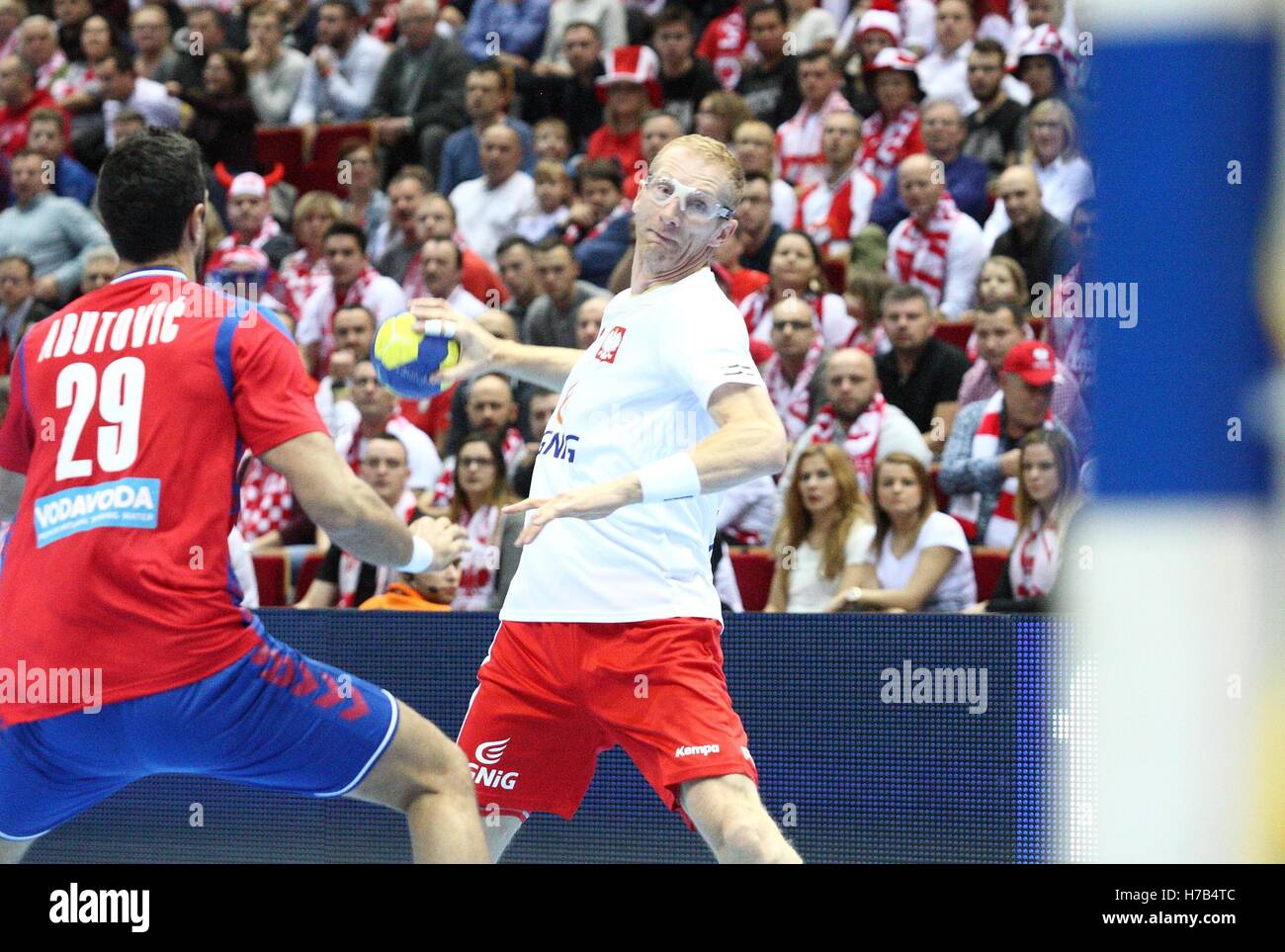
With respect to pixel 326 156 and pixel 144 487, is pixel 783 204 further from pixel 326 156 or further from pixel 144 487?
pixel 144 487

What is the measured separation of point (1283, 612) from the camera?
0.68 meters

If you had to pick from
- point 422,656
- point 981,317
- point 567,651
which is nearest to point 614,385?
point 567,651

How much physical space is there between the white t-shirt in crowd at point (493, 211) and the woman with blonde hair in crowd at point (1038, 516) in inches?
182

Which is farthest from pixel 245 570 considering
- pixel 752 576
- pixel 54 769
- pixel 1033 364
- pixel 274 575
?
pixel 54 769

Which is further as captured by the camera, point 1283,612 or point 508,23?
point 508,23

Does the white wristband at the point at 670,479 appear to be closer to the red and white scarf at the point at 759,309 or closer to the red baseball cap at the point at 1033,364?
the red baseball cap at the point at 1033,364

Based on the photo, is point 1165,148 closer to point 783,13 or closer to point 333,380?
point 333,380

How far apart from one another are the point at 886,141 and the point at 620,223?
1.66 metres

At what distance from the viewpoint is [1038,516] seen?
6.32 m

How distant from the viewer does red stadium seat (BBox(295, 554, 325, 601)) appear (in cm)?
766

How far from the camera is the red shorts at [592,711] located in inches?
144

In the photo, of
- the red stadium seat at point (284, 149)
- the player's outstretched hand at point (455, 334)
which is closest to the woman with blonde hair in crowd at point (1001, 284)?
the player's outstretched hand at point (455, 334)

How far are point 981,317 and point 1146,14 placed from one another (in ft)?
22.8

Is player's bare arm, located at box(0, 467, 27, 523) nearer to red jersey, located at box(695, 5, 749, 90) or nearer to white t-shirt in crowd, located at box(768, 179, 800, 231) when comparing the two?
white t-shirt in crowd, located at box(768, 179, 800, 231)
